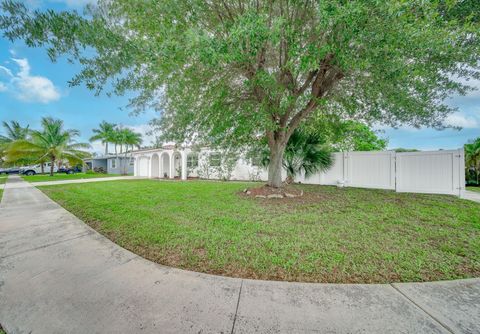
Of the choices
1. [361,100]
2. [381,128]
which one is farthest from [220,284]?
[381,128]

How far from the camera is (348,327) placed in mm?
1815

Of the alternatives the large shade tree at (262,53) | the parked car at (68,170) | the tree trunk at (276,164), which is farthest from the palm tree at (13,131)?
the tree trunk at (276,164)

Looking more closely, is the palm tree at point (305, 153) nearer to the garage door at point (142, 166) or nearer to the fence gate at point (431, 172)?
the fence gate at point (431, 172)

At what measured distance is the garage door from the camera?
73.5ft

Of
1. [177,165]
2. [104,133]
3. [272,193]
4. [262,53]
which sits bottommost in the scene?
[272,193]

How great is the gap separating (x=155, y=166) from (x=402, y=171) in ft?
65.1

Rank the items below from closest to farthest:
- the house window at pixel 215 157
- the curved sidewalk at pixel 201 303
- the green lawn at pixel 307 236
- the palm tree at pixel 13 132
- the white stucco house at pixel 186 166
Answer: the curved sidewalk at pixel 201 303
the green lawn at pixel 307 236
the house window at pixel 215 157
the white stucco house at pixel 186 166
the palm tree at pixel 13 132

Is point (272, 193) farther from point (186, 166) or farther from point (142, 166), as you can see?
point (142, 166)

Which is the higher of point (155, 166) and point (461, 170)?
point (155, 166)

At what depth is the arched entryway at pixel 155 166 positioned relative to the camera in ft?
68.4

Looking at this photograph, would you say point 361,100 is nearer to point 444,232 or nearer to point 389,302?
point 444,232

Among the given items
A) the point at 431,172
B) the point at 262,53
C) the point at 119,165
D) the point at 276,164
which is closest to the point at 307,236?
the point at 276,164

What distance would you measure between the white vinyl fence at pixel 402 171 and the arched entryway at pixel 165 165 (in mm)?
14771

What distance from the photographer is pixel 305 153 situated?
974 cm
